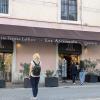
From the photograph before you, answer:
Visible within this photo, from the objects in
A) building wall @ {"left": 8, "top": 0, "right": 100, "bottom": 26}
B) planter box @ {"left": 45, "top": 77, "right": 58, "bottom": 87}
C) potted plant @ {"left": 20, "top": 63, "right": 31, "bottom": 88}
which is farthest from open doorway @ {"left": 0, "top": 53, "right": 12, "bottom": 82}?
planter box @ {"left": 45, "top": 77, "right": 58, "bottom": 87}

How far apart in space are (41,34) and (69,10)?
4.60 metres

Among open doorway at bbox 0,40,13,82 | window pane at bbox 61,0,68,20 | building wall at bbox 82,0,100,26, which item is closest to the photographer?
open doorway at bbox 0,40,13,82

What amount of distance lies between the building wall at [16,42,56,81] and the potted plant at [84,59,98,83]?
8.28 feet

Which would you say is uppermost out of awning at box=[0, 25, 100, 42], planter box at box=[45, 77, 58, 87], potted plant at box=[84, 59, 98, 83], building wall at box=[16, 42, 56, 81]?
awning at box=[0, 25, 100, 42]

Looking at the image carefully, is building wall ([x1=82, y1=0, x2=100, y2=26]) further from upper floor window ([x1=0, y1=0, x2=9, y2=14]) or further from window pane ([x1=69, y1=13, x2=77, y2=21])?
upper floor window ([x1=0, y1=0, x2=9, y2=14])

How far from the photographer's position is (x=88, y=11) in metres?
32.4

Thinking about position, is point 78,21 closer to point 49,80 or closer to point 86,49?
point 86,49

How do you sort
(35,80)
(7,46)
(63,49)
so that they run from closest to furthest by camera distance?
(35,80) → (7,46) → (63,49)

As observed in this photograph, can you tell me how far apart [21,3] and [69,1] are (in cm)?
467

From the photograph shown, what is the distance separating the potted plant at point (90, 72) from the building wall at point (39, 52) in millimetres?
2524

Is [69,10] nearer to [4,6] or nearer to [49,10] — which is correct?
[49,10]

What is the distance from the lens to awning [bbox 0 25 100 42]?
1062 inches

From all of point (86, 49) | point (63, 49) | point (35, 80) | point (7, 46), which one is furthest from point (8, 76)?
point (35, 80)

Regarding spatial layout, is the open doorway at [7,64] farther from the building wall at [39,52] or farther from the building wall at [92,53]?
the building wall at [92,53]
